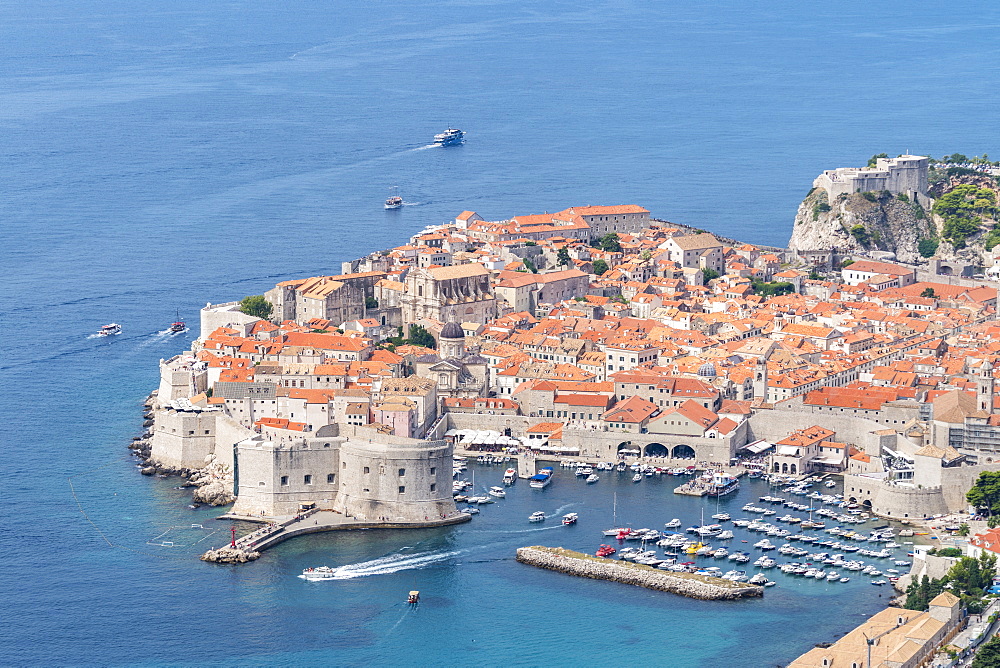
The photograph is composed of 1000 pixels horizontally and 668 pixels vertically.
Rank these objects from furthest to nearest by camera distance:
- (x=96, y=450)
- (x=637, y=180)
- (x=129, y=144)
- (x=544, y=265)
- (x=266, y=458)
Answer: (x=129, y=144), (x=637, y=180), (x=544, y=265), (x=96, y=450), (x=266, y=458)

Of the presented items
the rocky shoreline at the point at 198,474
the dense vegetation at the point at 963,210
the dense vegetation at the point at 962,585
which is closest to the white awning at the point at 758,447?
the dense vegetation at the point at 962,585

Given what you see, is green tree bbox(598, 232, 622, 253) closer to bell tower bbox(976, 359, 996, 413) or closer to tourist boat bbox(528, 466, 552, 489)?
tourist boat bbox(528, 466, 552, 489)

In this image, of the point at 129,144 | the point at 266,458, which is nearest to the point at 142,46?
the point at 129,144

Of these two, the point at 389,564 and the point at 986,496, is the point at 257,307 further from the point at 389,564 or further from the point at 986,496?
the point at 986,496

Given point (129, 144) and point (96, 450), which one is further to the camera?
point (129, 144)

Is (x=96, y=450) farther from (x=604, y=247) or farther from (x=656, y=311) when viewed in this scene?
(x=604, y=247)

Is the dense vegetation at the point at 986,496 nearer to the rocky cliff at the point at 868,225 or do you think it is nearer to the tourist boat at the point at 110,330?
the rocky cliff at the point at 868,225

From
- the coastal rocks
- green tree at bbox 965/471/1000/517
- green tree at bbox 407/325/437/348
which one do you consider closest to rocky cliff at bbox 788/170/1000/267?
green tree at bbox 407/325/437/348
